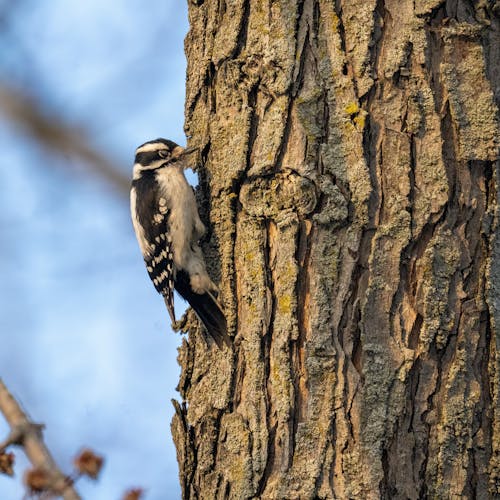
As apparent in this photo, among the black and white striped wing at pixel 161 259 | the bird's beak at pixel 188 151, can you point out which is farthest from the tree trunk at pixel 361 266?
the black and white striped wing at pixel 161 259

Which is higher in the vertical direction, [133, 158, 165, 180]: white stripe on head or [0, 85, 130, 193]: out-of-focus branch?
[133, 158, 165, 180]: white stripe on head

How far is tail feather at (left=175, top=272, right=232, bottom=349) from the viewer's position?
315 centimetres

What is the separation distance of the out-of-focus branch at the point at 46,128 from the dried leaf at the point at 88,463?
213 centimetres

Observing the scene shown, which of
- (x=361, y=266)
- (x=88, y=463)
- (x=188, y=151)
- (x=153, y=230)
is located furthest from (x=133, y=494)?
(x=153, y=230)

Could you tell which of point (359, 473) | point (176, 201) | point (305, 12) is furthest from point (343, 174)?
point (176, 201)

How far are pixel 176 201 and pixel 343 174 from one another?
4.54ft

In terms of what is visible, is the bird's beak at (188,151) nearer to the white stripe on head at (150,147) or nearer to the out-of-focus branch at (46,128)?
the out-of-focus branch at (46,128)

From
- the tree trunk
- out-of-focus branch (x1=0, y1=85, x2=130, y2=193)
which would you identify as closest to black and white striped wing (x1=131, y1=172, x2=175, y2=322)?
out-of-focus branch (x1=0, y1=85, x2=130, y2=193)

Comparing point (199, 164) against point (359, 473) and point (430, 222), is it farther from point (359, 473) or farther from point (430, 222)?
point (359, 473)

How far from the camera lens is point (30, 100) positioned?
12.5 feet

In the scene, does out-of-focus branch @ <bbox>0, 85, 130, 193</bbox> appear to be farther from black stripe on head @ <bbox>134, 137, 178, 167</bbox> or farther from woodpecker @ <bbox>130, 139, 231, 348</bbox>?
black stripe on head @ <bbox>134, 137, 178, 167</bbox>

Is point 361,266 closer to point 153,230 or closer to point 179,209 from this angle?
point 179,209

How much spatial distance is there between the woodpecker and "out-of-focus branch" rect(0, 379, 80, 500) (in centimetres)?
192

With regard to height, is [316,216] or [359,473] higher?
[316,216]
